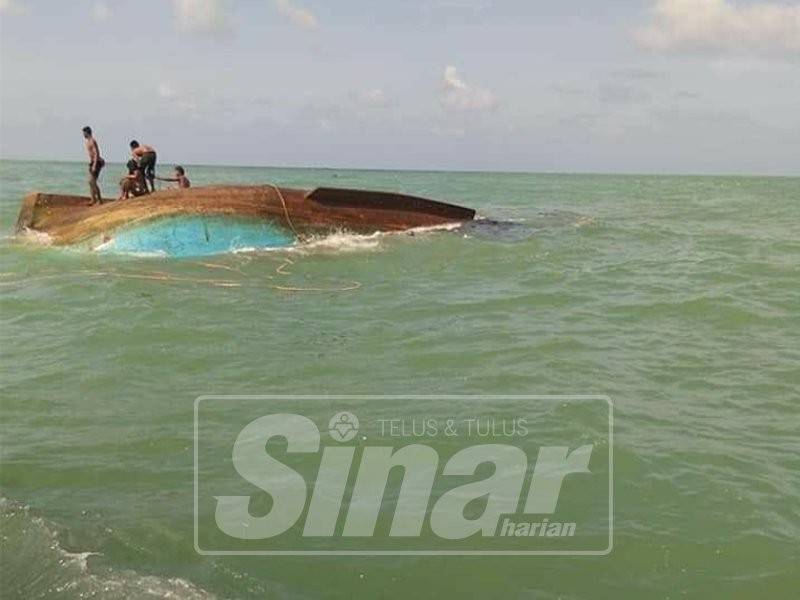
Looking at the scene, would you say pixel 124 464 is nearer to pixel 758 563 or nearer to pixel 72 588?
pixel 72 588

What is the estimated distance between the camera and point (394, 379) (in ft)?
22.0

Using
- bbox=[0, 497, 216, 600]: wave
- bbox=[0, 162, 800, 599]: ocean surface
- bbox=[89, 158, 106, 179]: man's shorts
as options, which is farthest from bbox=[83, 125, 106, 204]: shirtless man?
bbox=[0, 497, 216, 600]: wave

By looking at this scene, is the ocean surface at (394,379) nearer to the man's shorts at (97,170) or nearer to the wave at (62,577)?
the wave at (62,577)

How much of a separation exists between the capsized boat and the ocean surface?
1.43 ft

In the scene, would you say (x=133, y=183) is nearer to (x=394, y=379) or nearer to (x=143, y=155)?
(x=143, y=155)

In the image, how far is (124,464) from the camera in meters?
4.94

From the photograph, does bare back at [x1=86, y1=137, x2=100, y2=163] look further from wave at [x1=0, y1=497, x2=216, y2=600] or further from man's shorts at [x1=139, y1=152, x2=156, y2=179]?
wave at [x1=0, y1=497, x2=216, y2=600]

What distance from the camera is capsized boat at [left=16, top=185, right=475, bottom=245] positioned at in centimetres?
1276

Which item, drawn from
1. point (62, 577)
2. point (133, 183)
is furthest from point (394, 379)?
point (133, 183)

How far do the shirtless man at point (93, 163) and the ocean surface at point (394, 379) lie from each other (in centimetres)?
136

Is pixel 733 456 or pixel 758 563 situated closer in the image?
pixel 758 563

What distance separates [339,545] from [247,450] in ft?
4.51

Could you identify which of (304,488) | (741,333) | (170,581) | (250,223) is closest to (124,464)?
(304,488)

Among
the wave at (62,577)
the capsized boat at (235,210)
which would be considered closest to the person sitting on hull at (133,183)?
the capsized boat at (235,210)
